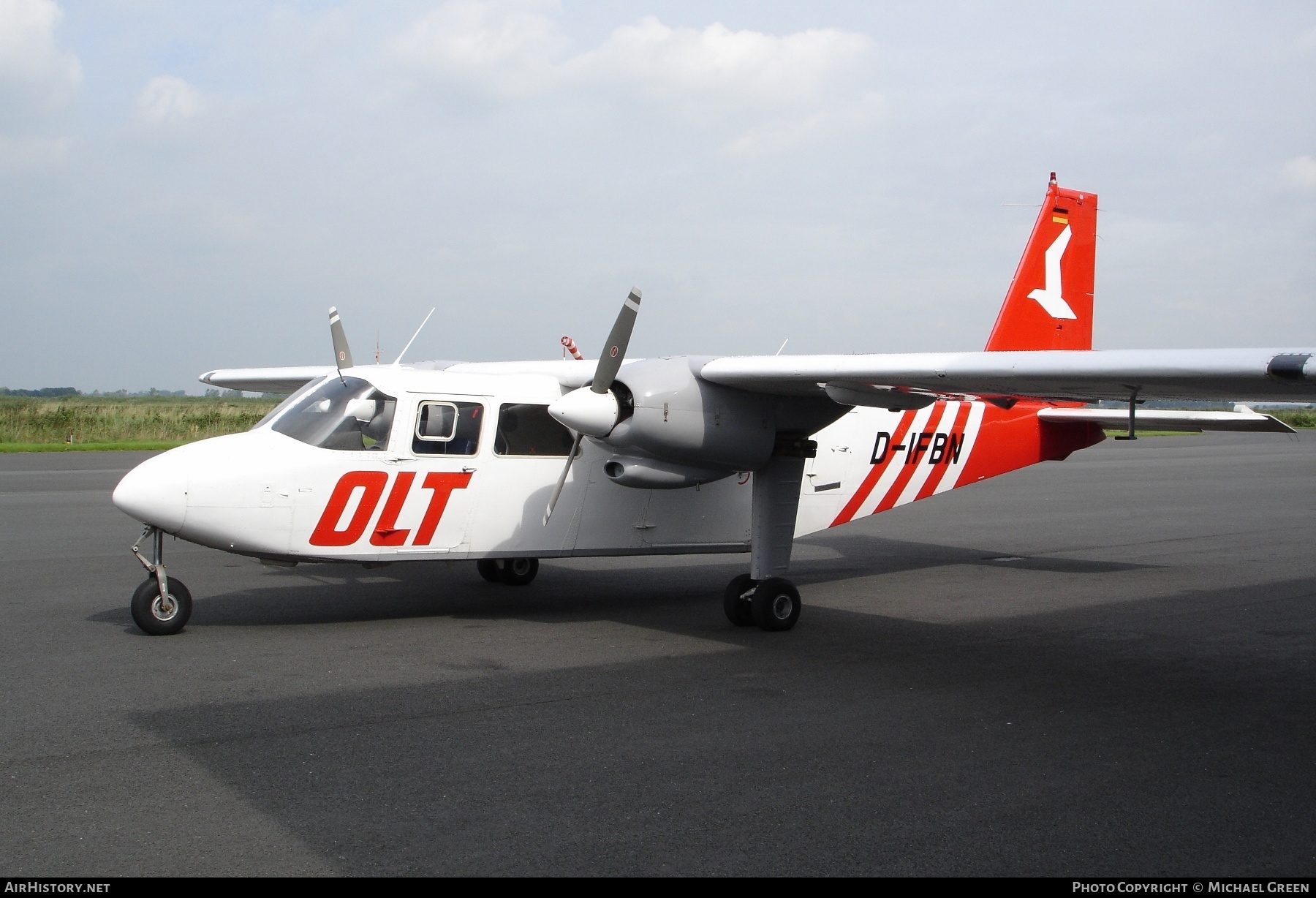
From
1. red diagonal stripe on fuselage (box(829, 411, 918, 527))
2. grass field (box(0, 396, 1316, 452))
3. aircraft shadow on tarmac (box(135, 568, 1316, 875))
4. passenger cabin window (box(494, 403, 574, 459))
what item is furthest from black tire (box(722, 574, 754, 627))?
grass field (box(0, 396, 1316, 452))

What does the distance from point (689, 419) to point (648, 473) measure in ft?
2.15

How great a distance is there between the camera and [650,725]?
6.40m

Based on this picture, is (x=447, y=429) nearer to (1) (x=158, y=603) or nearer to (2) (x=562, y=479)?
(2) (x=562, y=479)

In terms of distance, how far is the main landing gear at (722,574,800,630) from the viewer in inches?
371

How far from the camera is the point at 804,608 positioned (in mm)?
10766

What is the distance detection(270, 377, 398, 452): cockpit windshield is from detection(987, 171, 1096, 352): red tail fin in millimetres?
7371

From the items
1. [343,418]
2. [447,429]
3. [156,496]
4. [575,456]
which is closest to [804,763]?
[575,456]

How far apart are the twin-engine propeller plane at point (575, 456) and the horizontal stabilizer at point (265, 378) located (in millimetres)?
4060

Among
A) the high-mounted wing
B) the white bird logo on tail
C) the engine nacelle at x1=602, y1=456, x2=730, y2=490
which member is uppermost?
the white bird logo on tail

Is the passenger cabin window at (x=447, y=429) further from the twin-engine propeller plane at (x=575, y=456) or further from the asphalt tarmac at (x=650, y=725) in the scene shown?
the asphalt tarmac at (x=650, y=725)

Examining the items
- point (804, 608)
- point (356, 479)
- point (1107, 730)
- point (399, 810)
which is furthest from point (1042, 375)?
point (356, 479)

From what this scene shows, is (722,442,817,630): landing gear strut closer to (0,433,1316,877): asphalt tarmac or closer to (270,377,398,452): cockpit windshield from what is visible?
(0,433,1316,877): asphalt tarmac

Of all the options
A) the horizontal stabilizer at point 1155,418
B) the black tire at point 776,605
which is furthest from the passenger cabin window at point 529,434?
the horizontal stabilizer at point 1155,418
